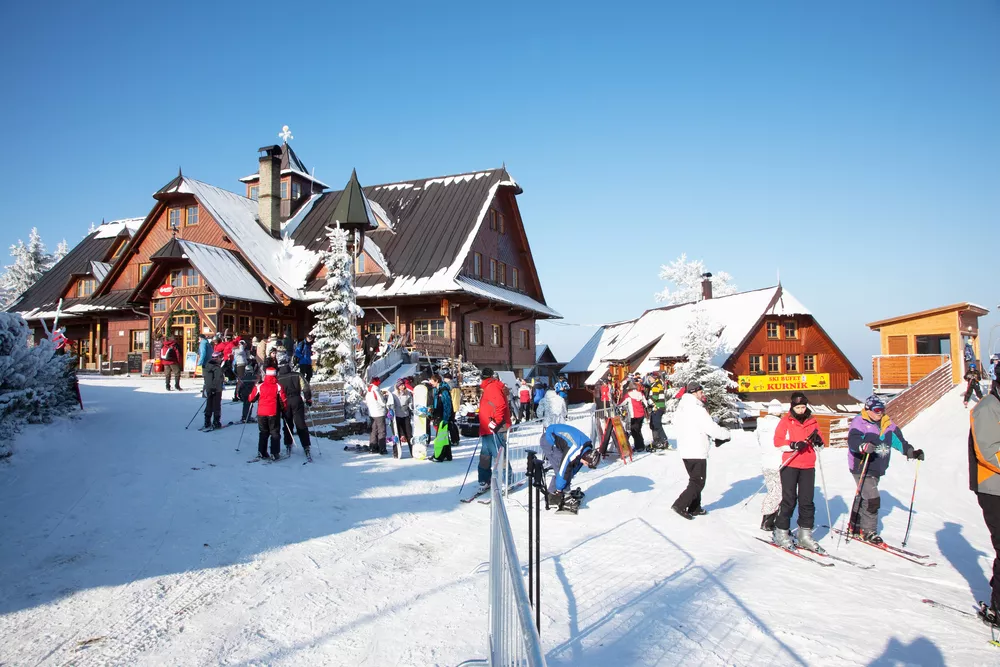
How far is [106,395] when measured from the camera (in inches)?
685

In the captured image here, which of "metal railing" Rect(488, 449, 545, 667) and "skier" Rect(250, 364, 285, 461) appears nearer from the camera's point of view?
"metal railing" Rect(488, 449, 545, 667)

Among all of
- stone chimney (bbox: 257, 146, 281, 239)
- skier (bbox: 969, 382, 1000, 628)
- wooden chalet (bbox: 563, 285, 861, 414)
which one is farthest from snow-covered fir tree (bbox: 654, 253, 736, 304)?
skier (bbox: 969, 382, 1000, 628)

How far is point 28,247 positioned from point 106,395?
4206cm

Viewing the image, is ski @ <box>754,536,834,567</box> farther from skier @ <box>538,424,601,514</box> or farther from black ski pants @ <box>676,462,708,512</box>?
skier @ <box>538,424,601,514</box>

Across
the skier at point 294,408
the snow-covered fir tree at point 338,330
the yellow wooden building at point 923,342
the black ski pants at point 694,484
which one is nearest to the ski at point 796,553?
the black ski pants at point 694,484

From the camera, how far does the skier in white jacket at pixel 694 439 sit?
862cm

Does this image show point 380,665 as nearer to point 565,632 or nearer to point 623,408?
point 565,632

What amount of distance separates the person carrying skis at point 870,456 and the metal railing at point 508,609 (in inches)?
235

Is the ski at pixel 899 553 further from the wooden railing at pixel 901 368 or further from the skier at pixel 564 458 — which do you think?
the wooden railing at pixel 901 368

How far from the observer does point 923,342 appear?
2686 cm

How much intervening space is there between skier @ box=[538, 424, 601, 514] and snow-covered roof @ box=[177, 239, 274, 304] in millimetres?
18806

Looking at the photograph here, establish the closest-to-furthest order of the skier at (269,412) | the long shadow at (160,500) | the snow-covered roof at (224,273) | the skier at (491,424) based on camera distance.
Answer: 1. the long shadow at (160,500)
2. the skier at (491,424)
3. the skier at (269,412)
4. the snow-covered roof at (224,273)

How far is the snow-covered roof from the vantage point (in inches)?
962

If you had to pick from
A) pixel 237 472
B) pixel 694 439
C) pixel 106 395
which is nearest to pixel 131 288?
pixel 106 395
